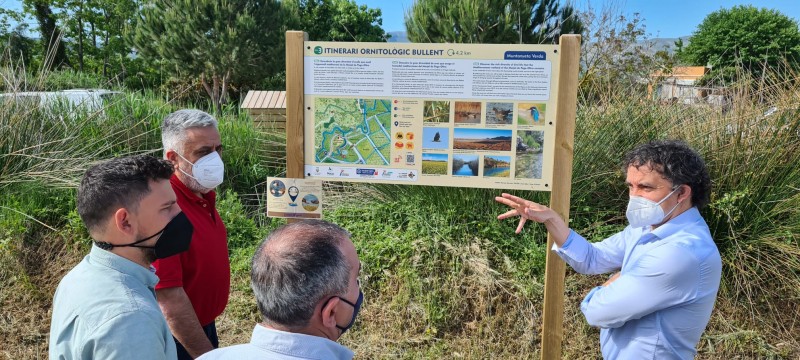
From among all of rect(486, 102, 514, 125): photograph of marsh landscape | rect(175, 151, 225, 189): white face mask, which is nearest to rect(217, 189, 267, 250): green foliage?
rect(175, 151, 225, 189): white face mask

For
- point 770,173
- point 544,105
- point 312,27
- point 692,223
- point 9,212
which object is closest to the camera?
point 692,223

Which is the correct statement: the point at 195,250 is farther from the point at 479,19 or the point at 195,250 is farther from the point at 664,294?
the point at 479,19

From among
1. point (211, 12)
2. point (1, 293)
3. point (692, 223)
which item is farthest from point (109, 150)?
point (211, 12)

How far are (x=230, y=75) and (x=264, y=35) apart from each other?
2.19 meters

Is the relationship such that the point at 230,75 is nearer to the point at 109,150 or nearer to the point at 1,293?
the point at 109,150

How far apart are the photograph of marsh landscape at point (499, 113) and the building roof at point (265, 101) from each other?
16.9 feet

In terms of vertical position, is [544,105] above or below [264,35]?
below

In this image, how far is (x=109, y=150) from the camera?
19.4ft

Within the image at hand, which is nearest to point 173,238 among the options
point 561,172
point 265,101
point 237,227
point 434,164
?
point 434,164

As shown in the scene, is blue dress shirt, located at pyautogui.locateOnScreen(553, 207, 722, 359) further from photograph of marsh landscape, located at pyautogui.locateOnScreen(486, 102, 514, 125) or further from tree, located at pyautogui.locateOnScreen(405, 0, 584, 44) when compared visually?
tree, located at pyautogui.locateOnScreen(405, 0, 584, 44)

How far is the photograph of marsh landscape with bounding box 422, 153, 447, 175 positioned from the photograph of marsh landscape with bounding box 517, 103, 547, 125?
0.48 meters

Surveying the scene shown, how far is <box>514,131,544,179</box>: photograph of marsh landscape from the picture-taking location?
2994 mm

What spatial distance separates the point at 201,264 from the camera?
7.48ft

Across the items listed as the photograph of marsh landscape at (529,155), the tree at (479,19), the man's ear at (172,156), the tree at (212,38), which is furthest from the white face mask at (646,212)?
the tree at (212,38)
